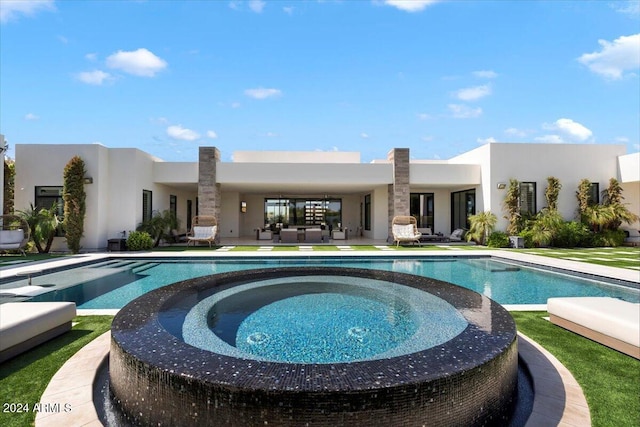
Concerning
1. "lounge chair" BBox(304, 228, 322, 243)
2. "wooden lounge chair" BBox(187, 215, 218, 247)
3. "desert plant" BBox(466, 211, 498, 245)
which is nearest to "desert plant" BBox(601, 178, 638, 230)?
"desert plant" BBox(466, 211, 498, 245)

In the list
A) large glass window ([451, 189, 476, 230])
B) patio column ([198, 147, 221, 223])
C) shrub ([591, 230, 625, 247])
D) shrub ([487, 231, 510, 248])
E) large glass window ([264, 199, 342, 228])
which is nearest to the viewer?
shrub ([487, 231, 510, 248])

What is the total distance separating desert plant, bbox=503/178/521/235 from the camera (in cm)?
1441

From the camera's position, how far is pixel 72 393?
9.29 ft

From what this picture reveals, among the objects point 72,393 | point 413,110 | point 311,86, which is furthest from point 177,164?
point 72,393

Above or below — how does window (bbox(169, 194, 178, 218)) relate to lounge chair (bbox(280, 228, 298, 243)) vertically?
above

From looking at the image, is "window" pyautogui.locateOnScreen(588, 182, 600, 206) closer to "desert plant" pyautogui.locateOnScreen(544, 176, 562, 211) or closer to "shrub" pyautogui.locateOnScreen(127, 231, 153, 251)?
"desert plant" pyautogui.locateOnScreen(544, 176, 562, 211)

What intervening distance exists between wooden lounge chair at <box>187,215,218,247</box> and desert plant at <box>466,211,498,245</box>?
11.2 metres

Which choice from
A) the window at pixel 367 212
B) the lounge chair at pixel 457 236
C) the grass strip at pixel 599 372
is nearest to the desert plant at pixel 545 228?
the lounge chair at pixel 457 236

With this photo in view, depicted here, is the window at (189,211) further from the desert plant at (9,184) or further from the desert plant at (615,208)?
the desert plant at (615,208)

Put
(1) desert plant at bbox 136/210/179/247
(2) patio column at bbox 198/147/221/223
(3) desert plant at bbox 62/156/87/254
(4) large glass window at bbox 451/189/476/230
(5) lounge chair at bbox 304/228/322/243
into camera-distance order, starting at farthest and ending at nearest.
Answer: (4) large glass window at bbox 451/189/476/230, (5) lounge chair at bbox 304/228/322/243, (2) patio column at bbox 198/147/221/223, (1) desert plant at bbox 136/210/179/247, (3) desert plant at bbox 62/156/87/254

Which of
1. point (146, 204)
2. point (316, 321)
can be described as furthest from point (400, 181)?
point (316, 321)

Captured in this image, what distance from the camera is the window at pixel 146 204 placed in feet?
47.3

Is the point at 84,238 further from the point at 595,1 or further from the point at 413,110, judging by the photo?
the point at 595,1

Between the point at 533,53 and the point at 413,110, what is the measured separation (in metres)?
6.69
